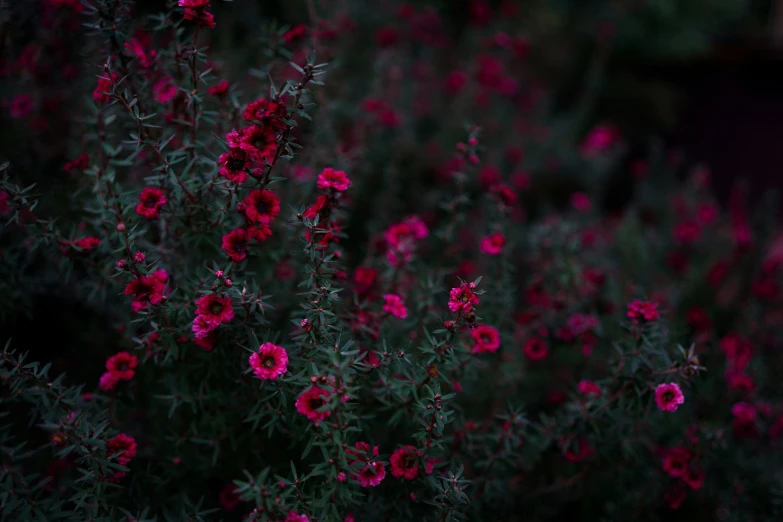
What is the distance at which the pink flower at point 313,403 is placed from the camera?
1.41m

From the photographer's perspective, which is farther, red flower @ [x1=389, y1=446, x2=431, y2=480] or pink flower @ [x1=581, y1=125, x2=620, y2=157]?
pink flower @ [x1=581, y1=125, x2=620, y2=157]

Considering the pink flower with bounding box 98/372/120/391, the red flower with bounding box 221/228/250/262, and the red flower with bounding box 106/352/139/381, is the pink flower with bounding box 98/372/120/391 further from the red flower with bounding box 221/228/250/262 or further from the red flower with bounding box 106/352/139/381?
the red flower with bounding box 221/228/250/262

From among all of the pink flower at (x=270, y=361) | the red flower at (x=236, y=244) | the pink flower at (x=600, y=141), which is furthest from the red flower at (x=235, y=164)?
the pink flower at (x=600, y=141)

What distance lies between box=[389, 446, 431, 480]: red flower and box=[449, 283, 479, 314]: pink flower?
1.27 ft

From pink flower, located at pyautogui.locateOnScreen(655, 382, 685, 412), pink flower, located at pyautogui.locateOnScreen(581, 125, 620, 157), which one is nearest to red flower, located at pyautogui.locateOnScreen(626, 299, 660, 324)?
pink flower, located at pyautogui.locateOnScreen(655, 382, 685, 412)

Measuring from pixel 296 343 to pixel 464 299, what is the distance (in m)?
0.47

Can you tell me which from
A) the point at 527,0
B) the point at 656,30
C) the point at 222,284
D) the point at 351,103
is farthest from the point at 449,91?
the point at 222,284

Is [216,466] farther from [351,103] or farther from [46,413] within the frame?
[351,103]

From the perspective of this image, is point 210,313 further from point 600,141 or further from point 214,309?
point 600,141

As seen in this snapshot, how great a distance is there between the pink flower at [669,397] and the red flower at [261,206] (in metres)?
1.20

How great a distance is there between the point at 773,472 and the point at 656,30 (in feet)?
16.5

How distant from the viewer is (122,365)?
5.53ft

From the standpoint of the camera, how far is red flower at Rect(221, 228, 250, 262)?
1.61 meters

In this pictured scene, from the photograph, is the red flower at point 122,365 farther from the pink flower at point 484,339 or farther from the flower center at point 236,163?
the pink flower at point 484,339
